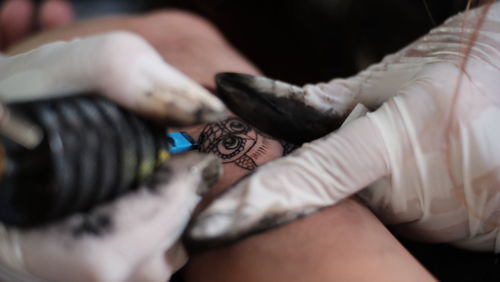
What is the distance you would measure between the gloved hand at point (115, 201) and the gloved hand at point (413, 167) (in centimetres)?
6

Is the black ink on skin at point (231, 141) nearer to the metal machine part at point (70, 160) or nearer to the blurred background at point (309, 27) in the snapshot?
the metal machine part at point (70, 160)

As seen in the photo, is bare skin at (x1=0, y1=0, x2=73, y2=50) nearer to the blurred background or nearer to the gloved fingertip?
the blurred background

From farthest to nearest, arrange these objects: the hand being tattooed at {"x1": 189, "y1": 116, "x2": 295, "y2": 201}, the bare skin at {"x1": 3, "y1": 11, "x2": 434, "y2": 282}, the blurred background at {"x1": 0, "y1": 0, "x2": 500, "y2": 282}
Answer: the blurred background at {"x1": 0, "y1": 0, "x2": 500, "y2": 282} → the hand being tattooed at {"x1": 189, "y1": 116, "x2": 295, "y2": 201} → the bare skin at {"x1": 3, "y1": 11, "x2": 434, "y2": 282}

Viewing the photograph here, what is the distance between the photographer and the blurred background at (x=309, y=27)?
1293 mm

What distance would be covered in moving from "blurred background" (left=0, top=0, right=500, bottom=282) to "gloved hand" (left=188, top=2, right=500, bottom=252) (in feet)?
2.06

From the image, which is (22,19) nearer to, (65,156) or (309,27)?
(309,27)

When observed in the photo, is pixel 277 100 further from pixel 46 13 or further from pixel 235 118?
pixel 46 13

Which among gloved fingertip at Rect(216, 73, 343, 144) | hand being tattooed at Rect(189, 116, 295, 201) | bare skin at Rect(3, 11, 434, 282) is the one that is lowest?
bare skin at Rect(3, 11, 434, 282)

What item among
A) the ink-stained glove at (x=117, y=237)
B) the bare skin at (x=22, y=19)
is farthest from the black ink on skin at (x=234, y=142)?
the bare skin at (x=22, y=19)

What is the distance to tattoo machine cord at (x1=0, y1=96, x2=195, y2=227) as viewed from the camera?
0.41m

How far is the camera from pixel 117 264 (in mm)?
472

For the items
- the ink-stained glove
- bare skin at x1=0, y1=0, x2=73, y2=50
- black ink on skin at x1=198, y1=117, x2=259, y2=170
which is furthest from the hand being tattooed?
bare skin at x1=0, y1=0, x2=73, y2=50

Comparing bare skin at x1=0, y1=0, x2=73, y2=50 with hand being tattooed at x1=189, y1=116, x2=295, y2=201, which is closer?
hand being tattooed at x1=189, y1=116, x2=295, y2=201

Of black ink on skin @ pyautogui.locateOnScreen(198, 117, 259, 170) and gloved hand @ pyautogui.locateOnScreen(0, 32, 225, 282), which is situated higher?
gloved hand @ pyautogui.locateOnScreen(0, 32, 225, 282)
